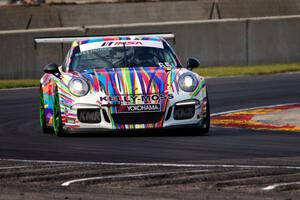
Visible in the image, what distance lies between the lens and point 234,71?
26.0 meters

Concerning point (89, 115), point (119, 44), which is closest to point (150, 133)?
point (89, 115)

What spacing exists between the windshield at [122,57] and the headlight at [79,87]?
718mm

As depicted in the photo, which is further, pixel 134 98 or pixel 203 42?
pixel 203 42

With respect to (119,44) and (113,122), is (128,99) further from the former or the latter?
(119,44)

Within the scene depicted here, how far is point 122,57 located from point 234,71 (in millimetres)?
10888

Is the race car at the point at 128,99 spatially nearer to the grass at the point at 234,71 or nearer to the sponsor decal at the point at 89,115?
the sponsor decal at the point at 89,115

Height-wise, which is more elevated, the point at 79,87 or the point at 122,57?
the point at 122,57

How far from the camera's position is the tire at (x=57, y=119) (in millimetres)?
14492

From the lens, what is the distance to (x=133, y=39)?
1574cm

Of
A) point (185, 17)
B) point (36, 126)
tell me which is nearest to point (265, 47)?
point (185, 17)

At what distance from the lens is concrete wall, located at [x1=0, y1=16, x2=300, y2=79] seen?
83.9ft

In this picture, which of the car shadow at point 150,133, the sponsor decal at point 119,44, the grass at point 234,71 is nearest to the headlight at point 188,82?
the car shadow at point 150,133

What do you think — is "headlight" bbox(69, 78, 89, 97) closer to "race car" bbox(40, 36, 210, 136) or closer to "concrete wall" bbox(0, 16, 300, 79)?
"race car" bbox(40, 36, 210, 136)

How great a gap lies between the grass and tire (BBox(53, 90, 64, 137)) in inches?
369
